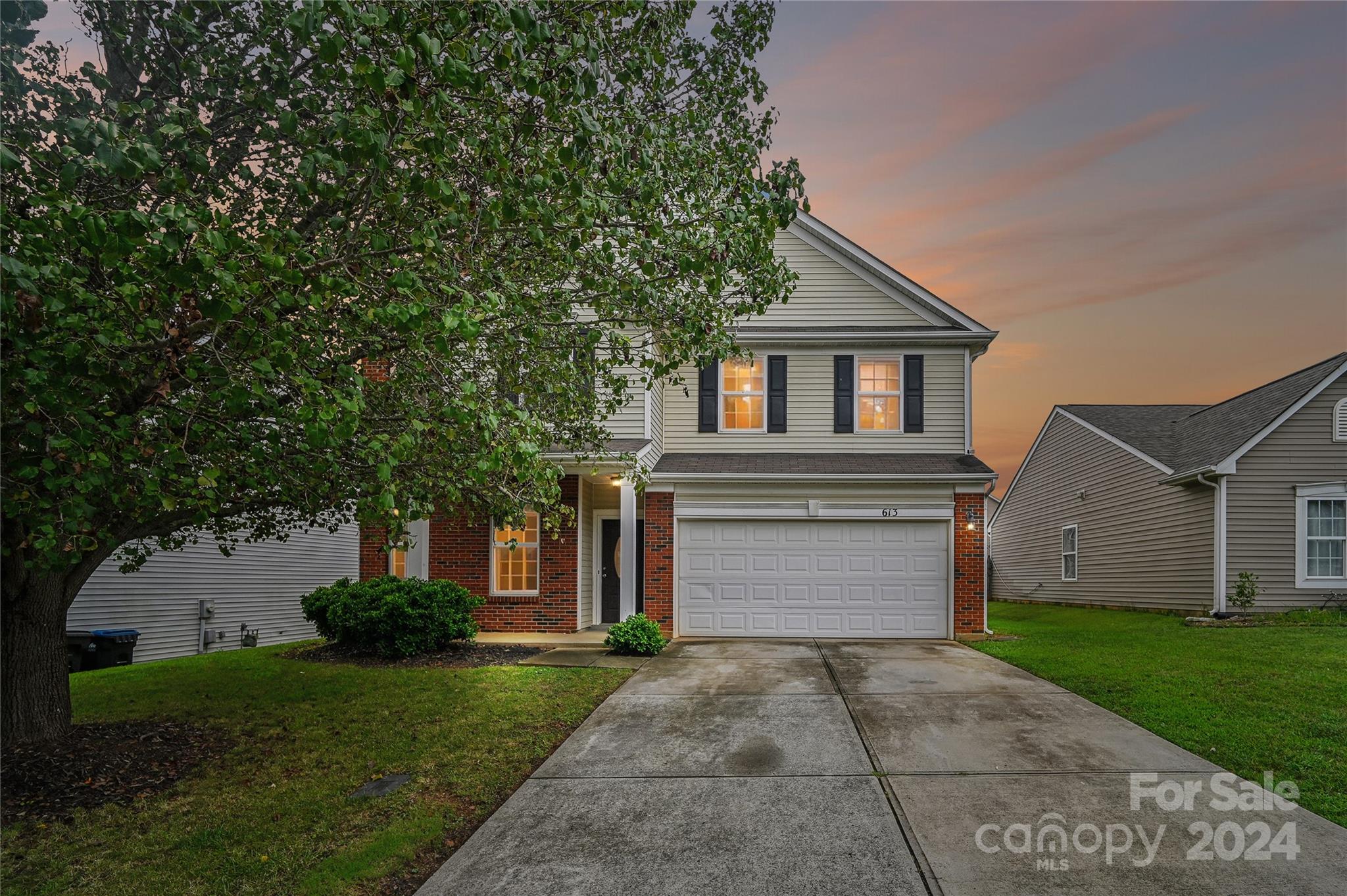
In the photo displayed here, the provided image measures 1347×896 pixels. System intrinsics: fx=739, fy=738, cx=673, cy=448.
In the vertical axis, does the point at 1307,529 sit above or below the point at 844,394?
below

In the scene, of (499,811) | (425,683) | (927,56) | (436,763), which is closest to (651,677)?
(425,683)

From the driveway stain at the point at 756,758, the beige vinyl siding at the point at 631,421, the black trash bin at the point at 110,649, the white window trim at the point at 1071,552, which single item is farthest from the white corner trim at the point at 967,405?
the black trash bin at the point at 110,649

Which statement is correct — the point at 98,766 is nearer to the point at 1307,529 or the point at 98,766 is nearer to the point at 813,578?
the point at 813,578

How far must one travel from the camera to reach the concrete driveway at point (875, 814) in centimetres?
398

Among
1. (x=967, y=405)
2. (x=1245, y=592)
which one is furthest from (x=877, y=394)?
(x=1245, y=592)

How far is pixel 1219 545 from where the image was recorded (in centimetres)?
1539

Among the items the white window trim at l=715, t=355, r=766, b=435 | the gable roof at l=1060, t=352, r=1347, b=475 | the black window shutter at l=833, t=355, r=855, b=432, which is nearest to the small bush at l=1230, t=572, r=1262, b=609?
the gable roof at l=1060, t=352, r=1347, b=475

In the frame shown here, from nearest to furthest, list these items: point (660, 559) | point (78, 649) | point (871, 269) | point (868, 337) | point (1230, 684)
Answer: point (1230, 684) < point (78, 649) < point (660, 559) < point (868, 337) < point (871, 269)

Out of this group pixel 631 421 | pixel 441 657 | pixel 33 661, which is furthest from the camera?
pixel 631 421

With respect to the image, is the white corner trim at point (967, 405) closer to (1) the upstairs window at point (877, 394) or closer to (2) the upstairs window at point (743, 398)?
(1) the upstairs window at point (877, 394)

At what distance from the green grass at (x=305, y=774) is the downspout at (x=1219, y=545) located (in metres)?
13.3

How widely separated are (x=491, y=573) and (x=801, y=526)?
6.01 metres

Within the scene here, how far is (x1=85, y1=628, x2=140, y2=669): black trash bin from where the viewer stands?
37.6 feet

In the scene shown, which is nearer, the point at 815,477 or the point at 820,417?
the point at 815,477
